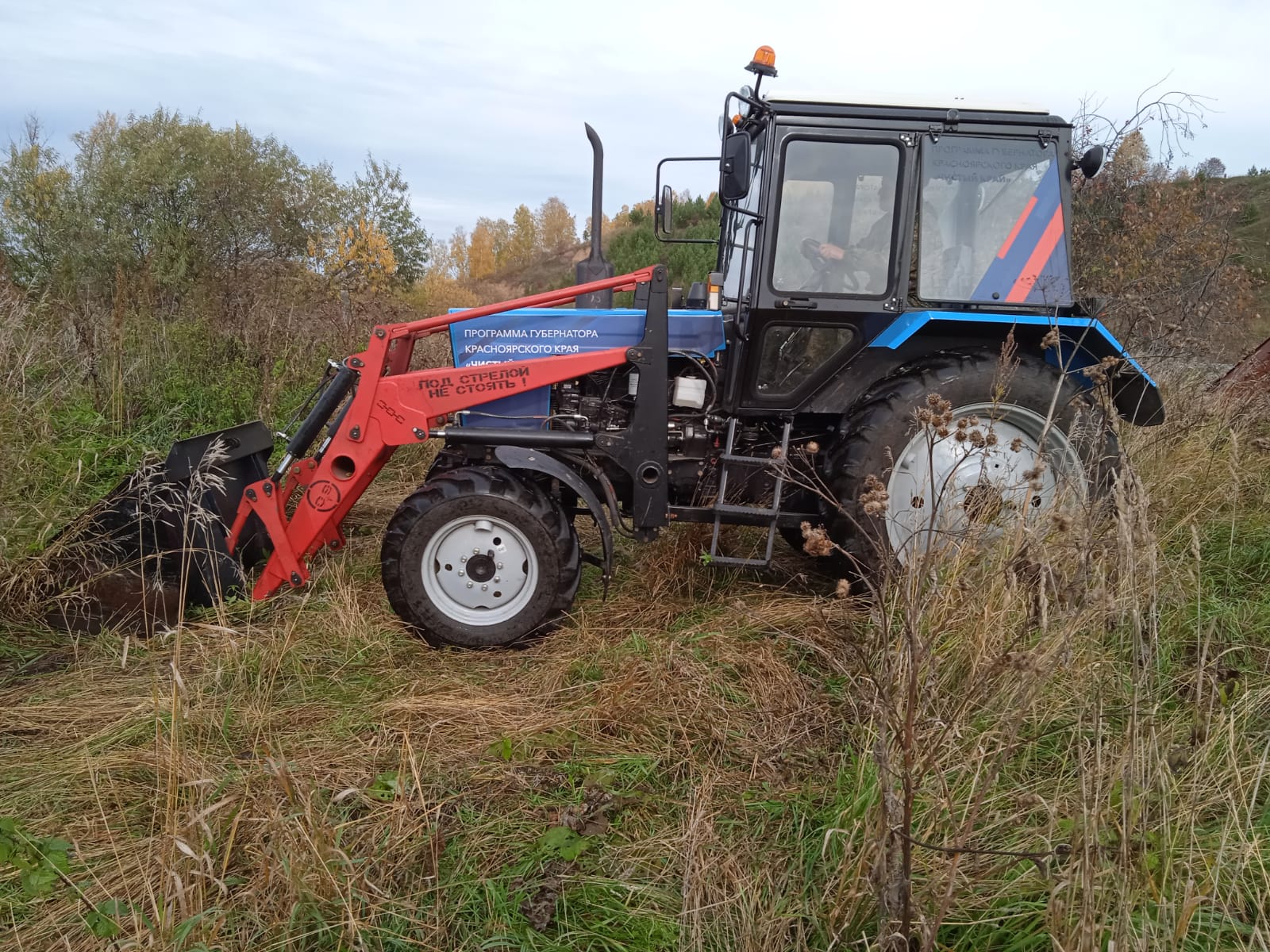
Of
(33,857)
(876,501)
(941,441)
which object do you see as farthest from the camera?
(941,441)

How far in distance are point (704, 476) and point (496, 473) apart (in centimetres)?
103

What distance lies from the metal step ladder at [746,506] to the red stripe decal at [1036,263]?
1.18 m

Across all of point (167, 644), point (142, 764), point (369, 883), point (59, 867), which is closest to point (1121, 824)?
point (369, 883)

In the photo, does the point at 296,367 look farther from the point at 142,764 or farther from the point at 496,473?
the point at 142,764

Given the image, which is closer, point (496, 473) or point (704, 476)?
point (496, 473)

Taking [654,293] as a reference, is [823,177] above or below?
above

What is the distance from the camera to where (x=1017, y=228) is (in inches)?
150

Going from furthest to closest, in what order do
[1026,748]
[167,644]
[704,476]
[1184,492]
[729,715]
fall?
[1184,492]
[704,476]
[167,644]
[729,715]
[1026,748]

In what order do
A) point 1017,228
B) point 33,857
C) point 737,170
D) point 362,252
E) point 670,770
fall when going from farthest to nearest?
1. point 362,252
2. point 1017,228
3. point 737,170
4. point 670,770
5. point 33,857

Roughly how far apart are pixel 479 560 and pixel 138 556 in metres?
1.56

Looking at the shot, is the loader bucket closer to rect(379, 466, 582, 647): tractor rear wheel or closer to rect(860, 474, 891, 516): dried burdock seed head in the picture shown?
rect(379, 466, 582, 647): tractor rear wheel

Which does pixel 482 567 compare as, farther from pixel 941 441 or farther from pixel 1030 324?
pixel 1030 324

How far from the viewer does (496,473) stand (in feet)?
11.8

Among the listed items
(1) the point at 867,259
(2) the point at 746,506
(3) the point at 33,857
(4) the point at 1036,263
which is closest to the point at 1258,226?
(4) the point at 1036,263
